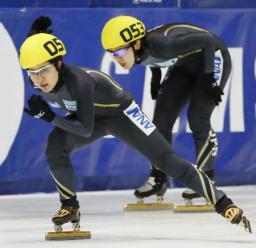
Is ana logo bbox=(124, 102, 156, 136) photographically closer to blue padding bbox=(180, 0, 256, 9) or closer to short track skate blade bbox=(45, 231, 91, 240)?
short track skate blade bbox=(45, 231, 91, 240)

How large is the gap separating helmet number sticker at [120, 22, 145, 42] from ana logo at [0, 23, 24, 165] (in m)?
2.07

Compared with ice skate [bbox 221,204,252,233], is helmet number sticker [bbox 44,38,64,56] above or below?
above

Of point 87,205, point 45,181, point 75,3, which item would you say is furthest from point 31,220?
point 75,3

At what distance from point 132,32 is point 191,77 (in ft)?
3.13

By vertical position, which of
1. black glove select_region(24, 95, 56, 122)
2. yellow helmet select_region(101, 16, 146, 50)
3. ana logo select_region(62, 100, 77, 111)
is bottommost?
ana logo select_region(62, 100, 77, 111)

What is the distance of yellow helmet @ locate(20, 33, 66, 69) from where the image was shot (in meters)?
7.56

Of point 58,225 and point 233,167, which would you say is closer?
point 58,225

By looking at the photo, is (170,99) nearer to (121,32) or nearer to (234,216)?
(121,32)

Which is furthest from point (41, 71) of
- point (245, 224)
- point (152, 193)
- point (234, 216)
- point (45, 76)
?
point (152, 193)

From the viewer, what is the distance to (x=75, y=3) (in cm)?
1159

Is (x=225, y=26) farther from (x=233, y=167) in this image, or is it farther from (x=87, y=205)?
(x=87, y=205)

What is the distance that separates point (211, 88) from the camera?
9297mm

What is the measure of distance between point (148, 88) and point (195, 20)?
872 mm

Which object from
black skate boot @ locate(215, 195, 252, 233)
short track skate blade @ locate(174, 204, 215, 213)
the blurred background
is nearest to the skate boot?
short track skate blade @ locate(174, 204, 215, 213)
